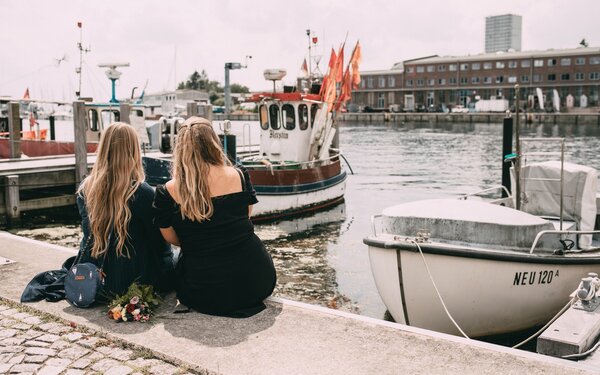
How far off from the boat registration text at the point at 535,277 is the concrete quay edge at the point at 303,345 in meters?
3.39

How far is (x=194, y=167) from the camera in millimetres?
5027

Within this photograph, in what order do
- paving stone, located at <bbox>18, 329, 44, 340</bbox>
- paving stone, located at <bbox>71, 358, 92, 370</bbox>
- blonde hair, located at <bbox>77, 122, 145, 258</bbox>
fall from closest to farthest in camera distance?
paving stone, located at <bbox>71, 358, 92, 370</bbox> → paving stone, located at <bbox>18, 329, 44, 340</bbox> → blonde hair, located at <bbox>77, 122, 145, 258</bbox>

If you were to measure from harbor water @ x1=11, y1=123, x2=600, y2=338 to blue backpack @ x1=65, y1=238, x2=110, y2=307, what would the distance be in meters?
5.63

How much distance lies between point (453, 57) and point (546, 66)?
17.1 m

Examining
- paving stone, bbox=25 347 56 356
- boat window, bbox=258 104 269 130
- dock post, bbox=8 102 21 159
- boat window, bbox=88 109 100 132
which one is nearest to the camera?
paving stone, bbox=25 347 56 356

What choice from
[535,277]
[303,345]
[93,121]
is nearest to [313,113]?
[93,121]

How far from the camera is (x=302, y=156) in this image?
828 inches

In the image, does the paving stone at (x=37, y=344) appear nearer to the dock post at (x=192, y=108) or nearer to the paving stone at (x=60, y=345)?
the paving stone at (x=60, y=345)

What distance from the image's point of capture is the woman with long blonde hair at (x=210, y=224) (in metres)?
5.06

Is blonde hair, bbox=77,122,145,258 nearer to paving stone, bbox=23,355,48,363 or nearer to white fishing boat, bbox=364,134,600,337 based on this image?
paving stone, bbox=23,355,48,363

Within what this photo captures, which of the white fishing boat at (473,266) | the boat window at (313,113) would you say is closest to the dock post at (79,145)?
the boat window at (313,113)

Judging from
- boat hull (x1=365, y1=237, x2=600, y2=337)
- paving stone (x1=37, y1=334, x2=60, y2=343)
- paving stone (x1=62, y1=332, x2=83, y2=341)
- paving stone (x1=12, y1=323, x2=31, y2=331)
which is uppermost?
paving stone (x1=12, y1=323, x2=31, y2=331)

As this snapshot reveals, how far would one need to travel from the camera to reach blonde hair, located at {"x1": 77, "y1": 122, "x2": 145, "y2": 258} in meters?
5.18

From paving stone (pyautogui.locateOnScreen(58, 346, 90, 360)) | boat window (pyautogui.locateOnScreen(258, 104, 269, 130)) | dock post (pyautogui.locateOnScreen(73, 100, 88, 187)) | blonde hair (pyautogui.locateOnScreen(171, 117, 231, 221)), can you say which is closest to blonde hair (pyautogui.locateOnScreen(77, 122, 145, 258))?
blonde hair (pyautogui.locateOnScreen(171, 117, 231, 221))
